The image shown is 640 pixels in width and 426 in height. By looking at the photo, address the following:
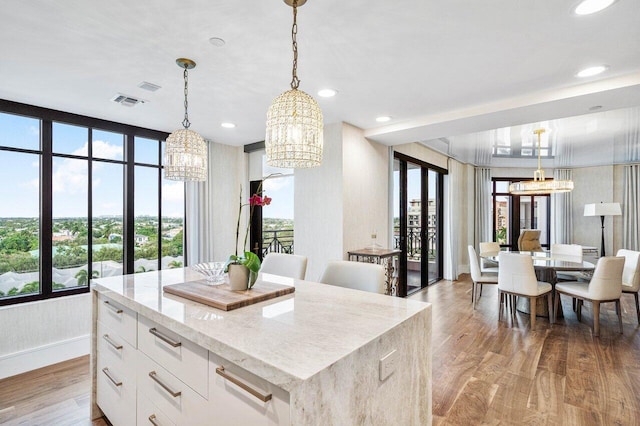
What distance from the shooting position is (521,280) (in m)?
4.06

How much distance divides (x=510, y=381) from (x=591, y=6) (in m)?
A: 2.72

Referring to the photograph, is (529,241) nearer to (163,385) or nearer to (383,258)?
(383,258)

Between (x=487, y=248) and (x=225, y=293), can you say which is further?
(x=487, y=248)

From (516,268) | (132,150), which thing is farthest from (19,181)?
(516,268)

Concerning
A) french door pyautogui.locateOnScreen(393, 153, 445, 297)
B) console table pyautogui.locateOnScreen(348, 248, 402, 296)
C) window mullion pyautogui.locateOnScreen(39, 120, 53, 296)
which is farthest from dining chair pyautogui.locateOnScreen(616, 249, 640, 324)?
window mullion pyautogui.locateOnScreen(39, 120, 53, 296)

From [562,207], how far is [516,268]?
18.0 feet

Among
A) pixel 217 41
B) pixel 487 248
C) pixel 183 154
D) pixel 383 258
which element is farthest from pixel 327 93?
pixel 487 248

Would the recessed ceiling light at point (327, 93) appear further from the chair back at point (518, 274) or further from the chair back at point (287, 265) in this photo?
the chair back at point (518, 274)

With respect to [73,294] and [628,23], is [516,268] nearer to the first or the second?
[628,23]

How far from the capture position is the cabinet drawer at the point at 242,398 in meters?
1.00

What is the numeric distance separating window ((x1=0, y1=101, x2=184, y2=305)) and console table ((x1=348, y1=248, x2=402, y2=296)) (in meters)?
2.60

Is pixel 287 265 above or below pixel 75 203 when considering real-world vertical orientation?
below

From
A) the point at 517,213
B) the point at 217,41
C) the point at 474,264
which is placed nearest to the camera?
the point at 217,41

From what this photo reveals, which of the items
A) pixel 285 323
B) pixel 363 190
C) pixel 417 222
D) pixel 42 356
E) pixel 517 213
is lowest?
pixel 42 356
